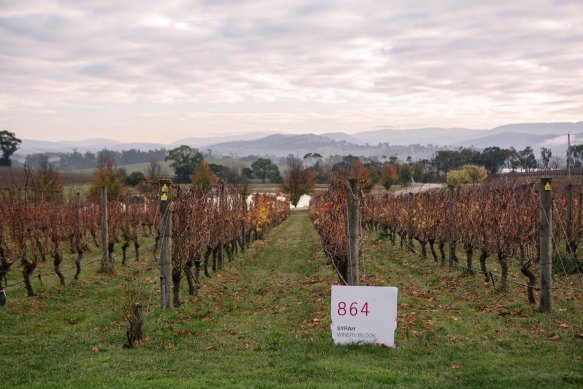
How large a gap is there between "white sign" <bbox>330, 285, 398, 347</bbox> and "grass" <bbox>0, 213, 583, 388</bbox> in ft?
0.64

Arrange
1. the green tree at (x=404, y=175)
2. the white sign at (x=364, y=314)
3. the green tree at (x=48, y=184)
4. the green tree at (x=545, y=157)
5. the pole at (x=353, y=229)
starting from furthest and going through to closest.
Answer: the green tree at (x=404, y=175) < the green tree at (x=545, y=157) < the green tree at (x=48, y=184) < the pole at (x=353, y=229) < the white sign at (x=364, y=314)

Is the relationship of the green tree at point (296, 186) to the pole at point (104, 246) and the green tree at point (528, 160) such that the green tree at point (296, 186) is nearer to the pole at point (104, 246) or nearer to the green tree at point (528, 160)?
the green tree at point (528, 160)

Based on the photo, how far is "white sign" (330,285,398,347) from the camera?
7.93m

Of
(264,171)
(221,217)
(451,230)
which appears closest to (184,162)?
(264,171)

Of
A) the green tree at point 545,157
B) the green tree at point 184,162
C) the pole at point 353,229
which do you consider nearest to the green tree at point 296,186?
the green tree at point 184,162

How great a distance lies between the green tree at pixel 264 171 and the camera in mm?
111812

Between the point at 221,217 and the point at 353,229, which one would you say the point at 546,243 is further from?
the point at 221,217

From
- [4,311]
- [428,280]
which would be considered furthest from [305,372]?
[428,280]

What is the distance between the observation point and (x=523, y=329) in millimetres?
8773

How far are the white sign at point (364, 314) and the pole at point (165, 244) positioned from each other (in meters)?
4.24

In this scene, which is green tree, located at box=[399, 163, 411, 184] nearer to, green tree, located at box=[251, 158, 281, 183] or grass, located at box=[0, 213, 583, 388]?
green tree, located at box=[251, 158, 281, 183]

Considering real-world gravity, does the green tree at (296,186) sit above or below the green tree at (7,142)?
below

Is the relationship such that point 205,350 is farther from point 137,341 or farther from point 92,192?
point 92,192

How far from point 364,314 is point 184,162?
84954 millimetres
